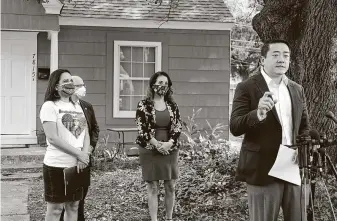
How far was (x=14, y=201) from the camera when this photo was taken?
7.82 meters

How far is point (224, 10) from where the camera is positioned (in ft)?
42.4

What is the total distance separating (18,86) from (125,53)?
2525 mm

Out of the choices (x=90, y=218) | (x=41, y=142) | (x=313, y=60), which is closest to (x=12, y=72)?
(x=41, y=142)

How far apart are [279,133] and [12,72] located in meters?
9.20

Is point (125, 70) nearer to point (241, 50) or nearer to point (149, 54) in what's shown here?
point (149, 54)

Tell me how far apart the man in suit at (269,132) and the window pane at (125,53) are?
8.72 m

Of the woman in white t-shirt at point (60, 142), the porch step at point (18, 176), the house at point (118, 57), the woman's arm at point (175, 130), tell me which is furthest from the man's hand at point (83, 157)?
the house at point (118, 57)

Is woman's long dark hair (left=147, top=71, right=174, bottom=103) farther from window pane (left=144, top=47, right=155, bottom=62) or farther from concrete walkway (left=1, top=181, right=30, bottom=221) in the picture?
window pane (left=144, top=47, right=155, bottom=62)

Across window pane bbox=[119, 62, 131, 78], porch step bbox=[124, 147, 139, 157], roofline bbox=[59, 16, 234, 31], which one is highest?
roofline bbox=[59, 16, 234, 31]

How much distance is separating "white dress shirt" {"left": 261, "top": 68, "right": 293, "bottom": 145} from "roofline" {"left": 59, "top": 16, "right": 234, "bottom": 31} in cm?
815

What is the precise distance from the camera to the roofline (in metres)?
11.9

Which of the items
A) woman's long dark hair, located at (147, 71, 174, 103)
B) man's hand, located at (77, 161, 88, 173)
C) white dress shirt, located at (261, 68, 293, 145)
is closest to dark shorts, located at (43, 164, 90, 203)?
man's hand, located at (77, 161, 88, 173)

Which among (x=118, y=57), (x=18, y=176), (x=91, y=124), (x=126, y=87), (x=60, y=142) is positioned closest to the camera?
(x=60, y=142)

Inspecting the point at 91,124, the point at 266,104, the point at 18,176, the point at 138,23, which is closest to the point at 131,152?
the point at 138,23
